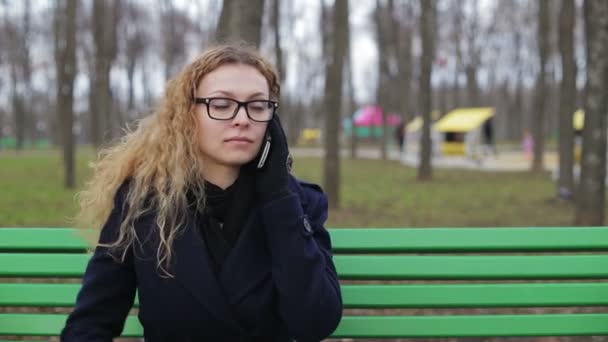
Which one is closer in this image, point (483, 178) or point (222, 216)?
point (222, 216)

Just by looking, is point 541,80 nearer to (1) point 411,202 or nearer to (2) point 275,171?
(1) point 411,202

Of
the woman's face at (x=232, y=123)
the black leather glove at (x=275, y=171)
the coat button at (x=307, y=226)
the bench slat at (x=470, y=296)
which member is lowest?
the bench slat at (x=470, y=296)

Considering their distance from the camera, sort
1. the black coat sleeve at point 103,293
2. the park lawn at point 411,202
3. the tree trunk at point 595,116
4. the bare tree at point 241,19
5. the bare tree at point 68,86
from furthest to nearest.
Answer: the bare tree at point 68,86 < the park lawn at point 411,202 < the tree trunk at point 595,116 < the bare tree at point 241,19 < the black coat sleeve at point 103,293

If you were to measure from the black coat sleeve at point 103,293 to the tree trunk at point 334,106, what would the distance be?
8151mm

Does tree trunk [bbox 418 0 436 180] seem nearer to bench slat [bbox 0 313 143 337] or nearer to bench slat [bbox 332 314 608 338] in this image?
bench slat [bbox 332 314 608 338]

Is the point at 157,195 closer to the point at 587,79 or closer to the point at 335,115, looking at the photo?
the point at 587,79

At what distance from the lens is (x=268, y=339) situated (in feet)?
6.77

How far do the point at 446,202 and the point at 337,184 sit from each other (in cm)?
232

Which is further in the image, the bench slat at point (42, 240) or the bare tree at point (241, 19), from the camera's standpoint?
the bare tree at point (241, 19)

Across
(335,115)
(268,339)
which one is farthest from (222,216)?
(335,115)

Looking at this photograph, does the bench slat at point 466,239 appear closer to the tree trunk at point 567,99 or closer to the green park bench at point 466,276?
the green park bench at point 466,276

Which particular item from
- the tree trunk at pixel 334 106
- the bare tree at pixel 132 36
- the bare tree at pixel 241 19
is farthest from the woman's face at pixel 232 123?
the bare tree at pixel 132 36

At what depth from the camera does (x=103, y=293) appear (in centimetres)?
202

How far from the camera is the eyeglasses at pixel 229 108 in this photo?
6.40ft
